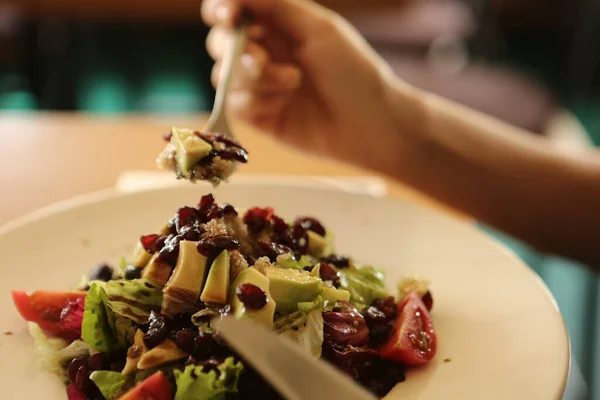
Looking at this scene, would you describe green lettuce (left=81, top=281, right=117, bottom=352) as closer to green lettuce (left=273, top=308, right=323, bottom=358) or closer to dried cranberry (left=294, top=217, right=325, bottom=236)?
green lettuce (left=273, top=308, right=323, bottom=358)

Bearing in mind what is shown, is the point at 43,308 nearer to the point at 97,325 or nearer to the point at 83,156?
the point at 97,325

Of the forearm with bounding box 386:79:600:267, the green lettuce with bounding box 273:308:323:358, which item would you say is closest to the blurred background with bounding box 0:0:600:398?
the forearm with bounding box 386:79:600:267

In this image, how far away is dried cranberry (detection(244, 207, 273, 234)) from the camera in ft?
4.11

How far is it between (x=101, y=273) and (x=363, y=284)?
51 cm

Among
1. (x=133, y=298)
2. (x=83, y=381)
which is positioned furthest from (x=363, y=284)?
(x=83, y=381)

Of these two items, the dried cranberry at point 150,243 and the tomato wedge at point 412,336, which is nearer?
the tomato wedge at point 412,336

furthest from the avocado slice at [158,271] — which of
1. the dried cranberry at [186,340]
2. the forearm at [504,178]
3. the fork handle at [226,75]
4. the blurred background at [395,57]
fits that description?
the blurred background at [395,57]

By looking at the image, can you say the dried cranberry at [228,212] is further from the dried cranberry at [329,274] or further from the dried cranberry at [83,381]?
the dried cranberry at [83,381]

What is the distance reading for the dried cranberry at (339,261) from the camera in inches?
51.2

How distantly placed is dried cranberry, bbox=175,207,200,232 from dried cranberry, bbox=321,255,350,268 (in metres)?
0.29

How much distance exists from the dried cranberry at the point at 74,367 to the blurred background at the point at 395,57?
2.42 metres

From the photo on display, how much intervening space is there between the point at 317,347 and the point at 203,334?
0.18m

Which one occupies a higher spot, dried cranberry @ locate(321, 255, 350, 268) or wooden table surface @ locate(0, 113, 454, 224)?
dried cranberry @ locate(321, 255, 350, 268)

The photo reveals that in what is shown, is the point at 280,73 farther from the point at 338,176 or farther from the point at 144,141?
the point at 144,141
